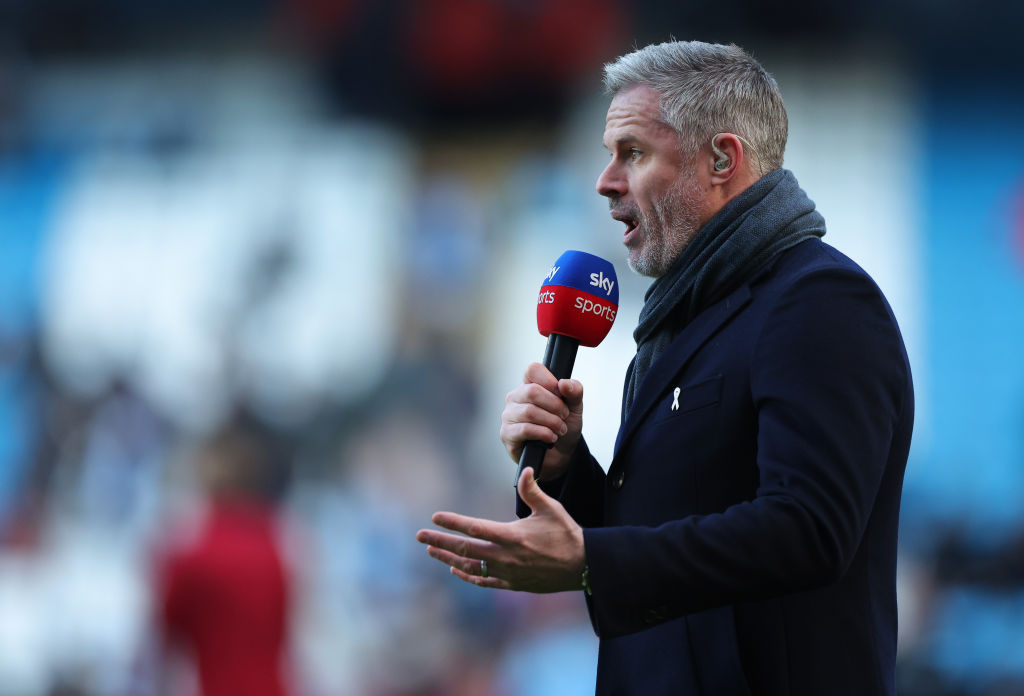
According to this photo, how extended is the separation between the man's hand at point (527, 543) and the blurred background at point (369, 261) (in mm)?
5299

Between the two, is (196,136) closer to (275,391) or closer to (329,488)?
(275,391)

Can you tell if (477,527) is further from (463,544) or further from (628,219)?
(628,219)

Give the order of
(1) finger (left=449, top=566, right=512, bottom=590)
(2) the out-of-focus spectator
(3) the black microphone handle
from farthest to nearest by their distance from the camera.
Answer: (2) the out-of-focus spectator < (3) the black microphone handle < (1) finger (left=449, top=566, right=512, bottom=590)

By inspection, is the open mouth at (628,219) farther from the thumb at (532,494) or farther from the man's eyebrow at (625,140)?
the thumb at (532,494)

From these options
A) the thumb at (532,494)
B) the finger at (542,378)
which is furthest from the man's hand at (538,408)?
the thumb at (532,494)

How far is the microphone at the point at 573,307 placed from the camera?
215cm

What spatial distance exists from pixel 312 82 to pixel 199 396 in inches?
103

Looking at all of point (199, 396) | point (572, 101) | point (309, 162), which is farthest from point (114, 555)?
point (572, 101)

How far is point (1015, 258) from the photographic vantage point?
27.5 ft

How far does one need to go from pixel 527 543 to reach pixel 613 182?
2.36 ft

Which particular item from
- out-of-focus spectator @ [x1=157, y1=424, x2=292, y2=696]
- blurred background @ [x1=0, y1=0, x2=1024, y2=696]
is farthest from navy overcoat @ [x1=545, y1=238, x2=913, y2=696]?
blurred background @ [x1=0, y1=0, x2=1024, y2=696]

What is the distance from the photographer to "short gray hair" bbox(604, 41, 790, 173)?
2029 mm

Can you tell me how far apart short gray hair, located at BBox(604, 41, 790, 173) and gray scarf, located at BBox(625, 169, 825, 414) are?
0.08 meters

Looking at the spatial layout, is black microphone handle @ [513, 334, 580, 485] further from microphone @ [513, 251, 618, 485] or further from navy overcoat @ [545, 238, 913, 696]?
navy overcoat @ [545, 238, 913, 696]
